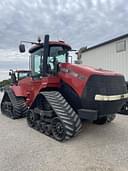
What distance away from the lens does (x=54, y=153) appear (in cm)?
452

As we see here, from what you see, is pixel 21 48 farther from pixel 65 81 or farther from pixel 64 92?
pixel 64 92

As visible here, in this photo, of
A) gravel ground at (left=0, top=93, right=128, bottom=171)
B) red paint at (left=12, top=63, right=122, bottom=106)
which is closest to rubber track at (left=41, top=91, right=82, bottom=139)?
gravel ground at (left=0, top=93, right=128, bottom=171)

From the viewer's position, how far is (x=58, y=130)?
17.3 feet

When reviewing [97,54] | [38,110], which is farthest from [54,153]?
[97,54]

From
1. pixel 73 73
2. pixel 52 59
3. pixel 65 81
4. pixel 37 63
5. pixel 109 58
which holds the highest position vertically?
pixel 109 58

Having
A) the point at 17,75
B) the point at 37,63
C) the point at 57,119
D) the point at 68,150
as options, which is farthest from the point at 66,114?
the point at 17,75

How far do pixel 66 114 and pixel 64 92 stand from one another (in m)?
0.90

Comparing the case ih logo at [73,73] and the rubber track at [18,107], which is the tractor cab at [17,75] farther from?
the case ih logo at [73,73]

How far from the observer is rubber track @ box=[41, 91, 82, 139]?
504 cm

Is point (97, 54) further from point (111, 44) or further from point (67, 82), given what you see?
point (67, 82)

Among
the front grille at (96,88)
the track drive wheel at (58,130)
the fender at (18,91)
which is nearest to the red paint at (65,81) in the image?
the front grille at (96,88)

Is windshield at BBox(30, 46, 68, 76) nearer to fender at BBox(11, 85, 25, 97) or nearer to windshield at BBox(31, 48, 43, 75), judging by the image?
windshield at BBox(31, 48, 43, 75)

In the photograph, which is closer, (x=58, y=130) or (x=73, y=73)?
(x=58, y=130)

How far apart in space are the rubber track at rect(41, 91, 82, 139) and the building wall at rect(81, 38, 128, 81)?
7260mm
